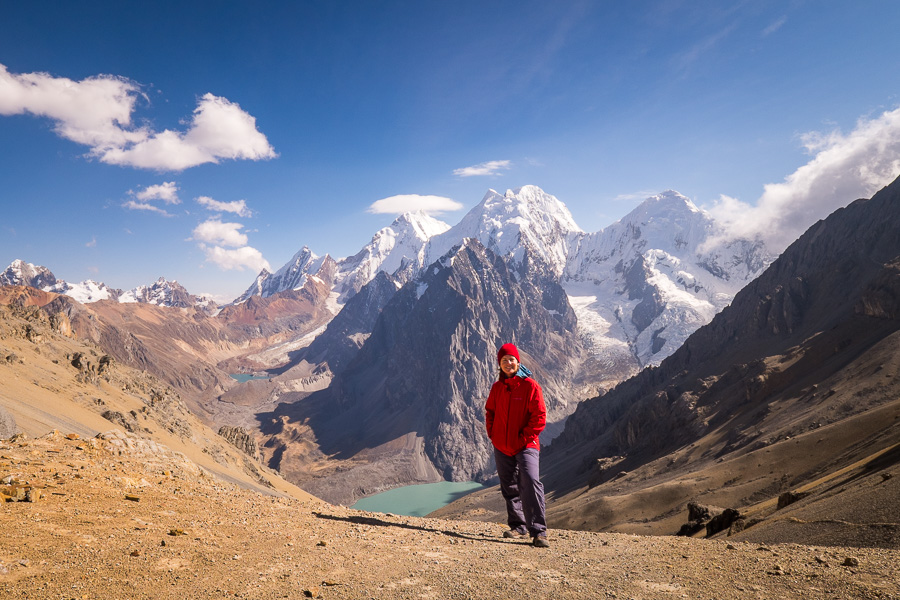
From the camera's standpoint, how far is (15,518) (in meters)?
8.56

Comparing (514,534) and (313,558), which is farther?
(514,534)

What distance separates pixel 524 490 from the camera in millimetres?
11078

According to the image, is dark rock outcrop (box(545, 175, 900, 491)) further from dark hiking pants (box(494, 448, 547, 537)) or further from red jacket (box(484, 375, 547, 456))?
red jacket (box(484, 375, 547, 456))

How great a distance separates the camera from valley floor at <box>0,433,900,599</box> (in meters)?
6.82

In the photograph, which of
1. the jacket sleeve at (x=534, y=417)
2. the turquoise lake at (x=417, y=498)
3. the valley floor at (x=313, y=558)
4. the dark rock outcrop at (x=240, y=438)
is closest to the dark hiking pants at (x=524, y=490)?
the jacket sleeve at (x=534, y=417)

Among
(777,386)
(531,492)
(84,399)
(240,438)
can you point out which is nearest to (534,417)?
(531,492)

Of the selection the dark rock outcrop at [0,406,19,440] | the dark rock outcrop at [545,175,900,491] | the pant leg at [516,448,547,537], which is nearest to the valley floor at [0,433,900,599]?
the pant leg at [516,448,547,537]

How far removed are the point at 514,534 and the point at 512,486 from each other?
1126 millimetres

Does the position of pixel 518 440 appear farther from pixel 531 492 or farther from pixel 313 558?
pixel 313 558

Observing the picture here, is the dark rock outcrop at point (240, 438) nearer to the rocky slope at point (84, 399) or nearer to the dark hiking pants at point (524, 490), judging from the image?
the rocky slope at point (84, 399)

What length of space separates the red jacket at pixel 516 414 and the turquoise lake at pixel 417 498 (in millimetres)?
139270

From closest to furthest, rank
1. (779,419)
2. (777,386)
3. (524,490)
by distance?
(524,490)
(779,419)
(777,386)

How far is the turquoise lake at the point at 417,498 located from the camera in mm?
143750

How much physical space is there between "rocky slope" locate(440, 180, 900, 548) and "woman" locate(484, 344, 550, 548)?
6.27 m
